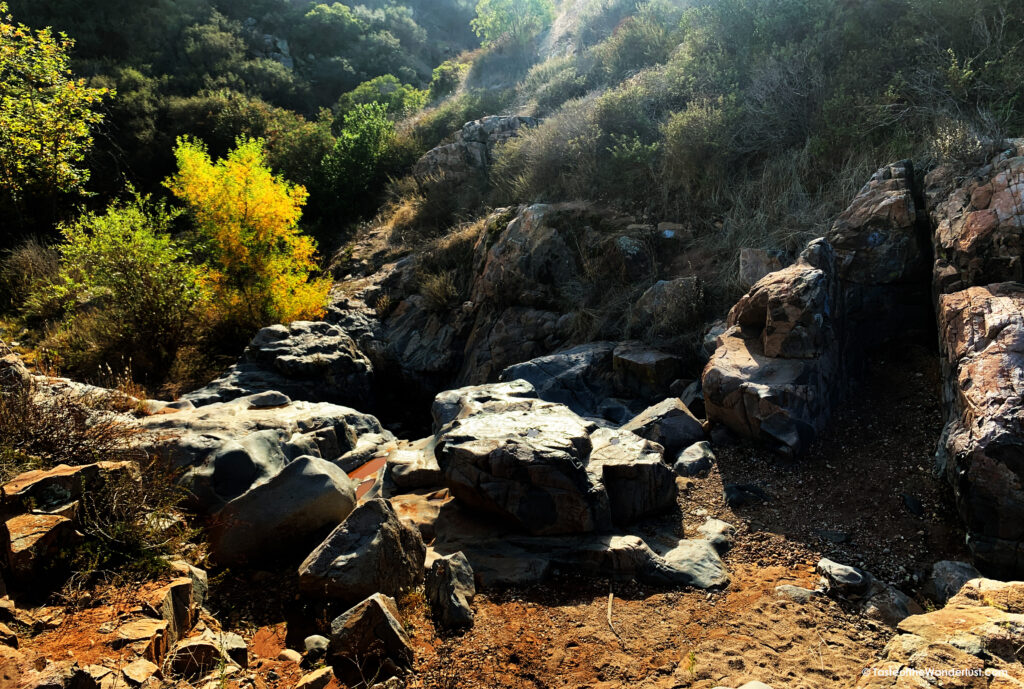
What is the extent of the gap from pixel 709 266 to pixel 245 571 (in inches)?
262

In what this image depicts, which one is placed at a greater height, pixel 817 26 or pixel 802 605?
pixel 817 26

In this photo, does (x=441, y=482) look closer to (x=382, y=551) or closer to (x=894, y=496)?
(x=382, y=551)

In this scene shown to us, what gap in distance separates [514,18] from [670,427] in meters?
21.1

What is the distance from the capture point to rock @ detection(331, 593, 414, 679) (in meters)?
3.09

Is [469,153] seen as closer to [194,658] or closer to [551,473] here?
[551,473]

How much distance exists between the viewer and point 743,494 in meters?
4.83

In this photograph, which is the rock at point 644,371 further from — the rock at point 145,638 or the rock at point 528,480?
the rock at point 145,638

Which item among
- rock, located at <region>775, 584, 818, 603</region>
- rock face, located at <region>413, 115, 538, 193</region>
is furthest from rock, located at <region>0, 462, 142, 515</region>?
rock face, located at <region>413, 115, 538, 193</region>

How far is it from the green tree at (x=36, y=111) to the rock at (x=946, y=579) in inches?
555

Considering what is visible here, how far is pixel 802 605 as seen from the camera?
3.53 meters

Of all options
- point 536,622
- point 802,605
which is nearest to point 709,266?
point 802,605

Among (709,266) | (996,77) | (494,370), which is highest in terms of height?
(996,77)

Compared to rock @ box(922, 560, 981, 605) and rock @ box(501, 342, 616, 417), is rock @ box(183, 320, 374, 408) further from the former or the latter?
rock @ box(922, 560, 981, 605)

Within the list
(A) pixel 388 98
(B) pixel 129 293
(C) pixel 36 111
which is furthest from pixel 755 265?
(A) pixel 388 98
